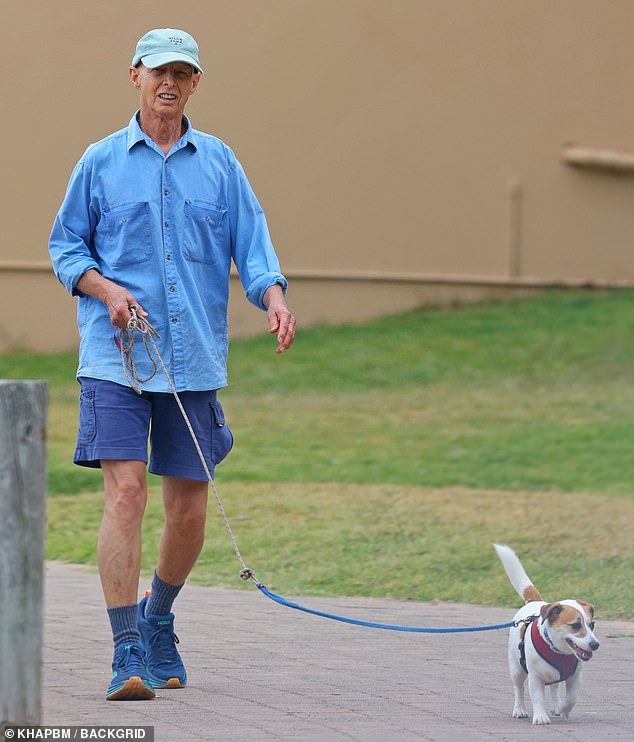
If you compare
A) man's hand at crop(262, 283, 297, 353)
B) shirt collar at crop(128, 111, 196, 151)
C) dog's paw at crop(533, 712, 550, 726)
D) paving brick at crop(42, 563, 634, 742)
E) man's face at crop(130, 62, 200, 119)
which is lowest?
paving brick at crop(42, 563, 634, 742)

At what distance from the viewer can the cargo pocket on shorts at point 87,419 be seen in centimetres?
475

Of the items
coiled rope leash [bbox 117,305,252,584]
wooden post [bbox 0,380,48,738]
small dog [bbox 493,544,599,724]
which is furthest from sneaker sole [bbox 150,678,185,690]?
wooden post [bbox 0,380,48,738]

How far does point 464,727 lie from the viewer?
434 centimetres

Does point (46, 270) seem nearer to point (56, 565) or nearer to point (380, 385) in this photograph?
point (380, 385)

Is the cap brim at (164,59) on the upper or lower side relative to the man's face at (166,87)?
upper

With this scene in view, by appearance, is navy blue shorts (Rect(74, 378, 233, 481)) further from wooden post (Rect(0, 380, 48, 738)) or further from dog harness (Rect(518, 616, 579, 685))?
wooden post (Rect(0, 380, 48, 738))

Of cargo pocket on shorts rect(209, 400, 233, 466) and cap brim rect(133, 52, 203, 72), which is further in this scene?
cargo pocket on shorts rect(209, 400, 233, 466)

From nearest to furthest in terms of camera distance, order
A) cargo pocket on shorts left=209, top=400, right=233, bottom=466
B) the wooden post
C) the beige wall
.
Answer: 1. the wooden post
2. cargo pocket on shorts left=209, top=400, right=233, bottom=466
3. the beige wall

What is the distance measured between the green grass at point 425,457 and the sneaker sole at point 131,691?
290 centimetres

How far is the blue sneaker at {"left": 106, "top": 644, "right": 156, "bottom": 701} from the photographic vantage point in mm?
4527

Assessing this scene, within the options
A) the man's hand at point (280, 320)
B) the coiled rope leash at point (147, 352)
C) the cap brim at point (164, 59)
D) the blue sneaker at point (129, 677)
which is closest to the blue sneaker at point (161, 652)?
the blue sneaker at point (129, 677)

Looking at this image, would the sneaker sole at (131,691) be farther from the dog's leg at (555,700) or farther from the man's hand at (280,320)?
the dog's leg at (555,700)
